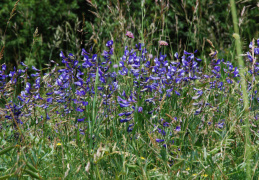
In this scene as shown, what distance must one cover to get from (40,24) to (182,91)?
12.5ft

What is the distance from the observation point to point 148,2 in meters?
5.22

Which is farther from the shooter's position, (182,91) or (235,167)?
(182,91)

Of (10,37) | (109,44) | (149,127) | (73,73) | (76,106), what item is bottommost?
(149,127)

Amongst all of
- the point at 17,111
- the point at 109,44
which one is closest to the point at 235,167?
the point at 109,44

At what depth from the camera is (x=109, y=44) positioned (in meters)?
1.93

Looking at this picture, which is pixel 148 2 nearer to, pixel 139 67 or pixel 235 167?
pixel 139 67

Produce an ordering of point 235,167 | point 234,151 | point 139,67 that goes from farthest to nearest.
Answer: point 139,67 < point 234,151 < point 235,167

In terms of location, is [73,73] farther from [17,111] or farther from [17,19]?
[17,19]

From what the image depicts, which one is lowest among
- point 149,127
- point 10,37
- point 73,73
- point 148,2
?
point 149,127

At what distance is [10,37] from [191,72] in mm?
3938

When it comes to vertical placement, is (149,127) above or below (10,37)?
below

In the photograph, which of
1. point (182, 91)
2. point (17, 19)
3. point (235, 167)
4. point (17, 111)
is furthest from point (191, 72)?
point (17, 19)

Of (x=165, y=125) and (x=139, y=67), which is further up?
(x=139, y=67)

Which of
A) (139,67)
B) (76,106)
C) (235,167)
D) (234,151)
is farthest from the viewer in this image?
(139,67)
